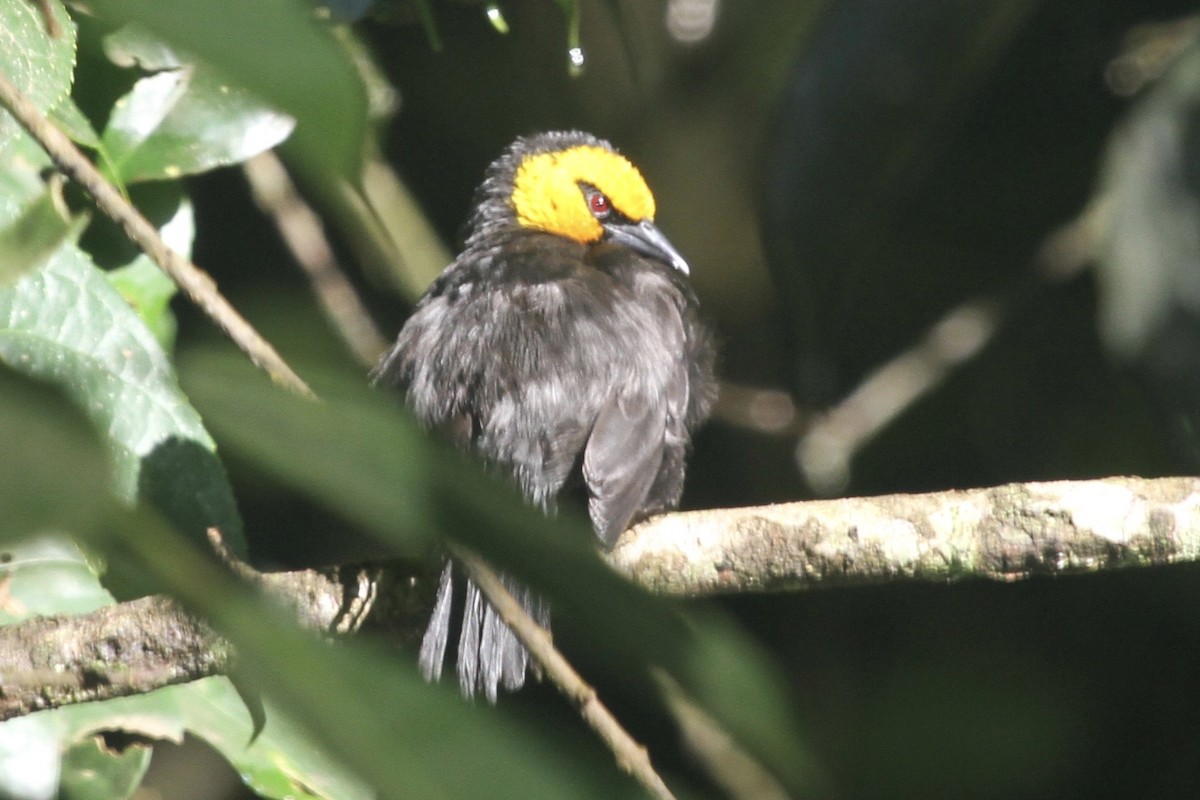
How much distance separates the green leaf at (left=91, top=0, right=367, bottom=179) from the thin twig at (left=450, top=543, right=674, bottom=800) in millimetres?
192

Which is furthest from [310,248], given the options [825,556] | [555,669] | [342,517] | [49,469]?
[49,469]

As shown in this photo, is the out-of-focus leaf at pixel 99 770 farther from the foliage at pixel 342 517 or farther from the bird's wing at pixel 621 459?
the foliage at pixel 342 517

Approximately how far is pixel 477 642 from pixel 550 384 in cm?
70

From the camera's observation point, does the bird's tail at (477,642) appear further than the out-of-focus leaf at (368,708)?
Yes

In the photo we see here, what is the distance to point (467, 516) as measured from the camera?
57 centimetres

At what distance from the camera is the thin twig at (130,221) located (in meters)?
1.20

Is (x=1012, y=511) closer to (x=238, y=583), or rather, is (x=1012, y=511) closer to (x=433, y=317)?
(x=433, y=317)

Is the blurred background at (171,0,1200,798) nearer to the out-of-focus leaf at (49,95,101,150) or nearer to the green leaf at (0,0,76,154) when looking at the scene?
the out-of-focus leaf at (49,95,101,150)

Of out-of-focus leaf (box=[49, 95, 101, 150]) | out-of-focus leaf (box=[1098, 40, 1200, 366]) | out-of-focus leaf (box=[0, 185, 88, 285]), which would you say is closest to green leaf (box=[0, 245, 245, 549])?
out-of-focus leaf (box=[49, 95, 101, 150])

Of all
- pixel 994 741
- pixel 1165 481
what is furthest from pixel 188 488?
pixel 994 741

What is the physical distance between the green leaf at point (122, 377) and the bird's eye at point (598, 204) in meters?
2.41

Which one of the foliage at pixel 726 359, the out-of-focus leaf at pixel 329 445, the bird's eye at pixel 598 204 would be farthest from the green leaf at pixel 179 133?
the out-of-focus leaf at pixel 329 445

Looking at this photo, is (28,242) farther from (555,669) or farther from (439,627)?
(439,627)

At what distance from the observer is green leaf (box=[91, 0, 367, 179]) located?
Result: 1.77 feet
